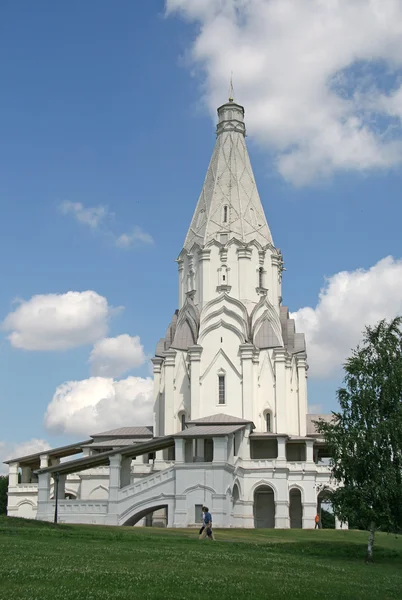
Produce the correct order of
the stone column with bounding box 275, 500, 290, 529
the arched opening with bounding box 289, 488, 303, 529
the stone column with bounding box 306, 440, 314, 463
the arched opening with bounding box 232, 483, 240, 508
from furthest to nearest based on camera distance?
1. the arched opening with bounding box 289, 488, 303, 529
2. the stone column with bounding box 306, 440, 314, 463
3. the stone column with bounding box 275, 500, 290, 529
4. the arched opening with bounding box 232, 483, 240, 508

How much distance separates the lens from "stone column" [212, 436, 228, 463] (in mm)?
44594

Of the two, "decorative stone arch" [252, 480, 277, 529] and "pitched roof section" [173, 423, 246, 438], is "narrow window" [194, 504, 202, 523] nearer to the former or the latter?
"pitched roof section" [173, 423, 246, 438]

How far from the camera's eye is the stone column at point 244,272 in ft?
185

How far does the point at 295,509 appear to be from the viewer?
54781 mm

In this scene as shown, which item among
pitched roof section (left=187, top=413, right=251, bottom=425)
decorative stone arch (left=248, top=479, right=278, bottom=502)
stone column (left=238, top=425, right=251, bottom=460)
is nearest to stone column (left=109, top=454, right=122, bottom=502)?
pitched roof section (left=187, top=413, right=251, bottom=425)

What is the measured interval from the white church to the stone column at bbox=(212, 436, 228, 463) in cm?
6

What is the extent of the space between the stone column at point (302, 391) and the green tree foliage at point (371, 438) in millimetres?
28088

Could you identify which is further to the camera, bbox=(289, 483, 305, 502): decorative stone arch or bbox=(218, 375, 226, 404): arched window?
bbox=(218, 375, 226, 404): arched window

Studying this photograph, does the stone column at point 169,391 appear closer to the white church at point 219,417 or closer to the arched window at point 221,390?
the white church at point 219,417

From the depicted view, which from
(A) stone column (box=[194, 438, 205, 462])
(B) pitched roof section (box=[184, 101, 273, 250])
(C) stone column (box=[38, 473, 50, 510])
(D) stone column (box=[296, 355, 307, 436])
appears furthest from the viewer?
(B) pitched roof section (box=[184, 101, 273, 250])

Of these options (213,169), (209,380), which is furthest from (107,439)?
(213,169)

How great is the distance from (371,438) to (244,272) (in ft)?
103

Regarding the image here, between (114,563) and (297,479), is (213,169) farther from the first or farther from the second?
(114,563)

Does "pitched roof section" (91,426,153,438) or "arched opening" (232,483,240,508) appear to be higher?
"pitched roof section" (91,426,153,438)
